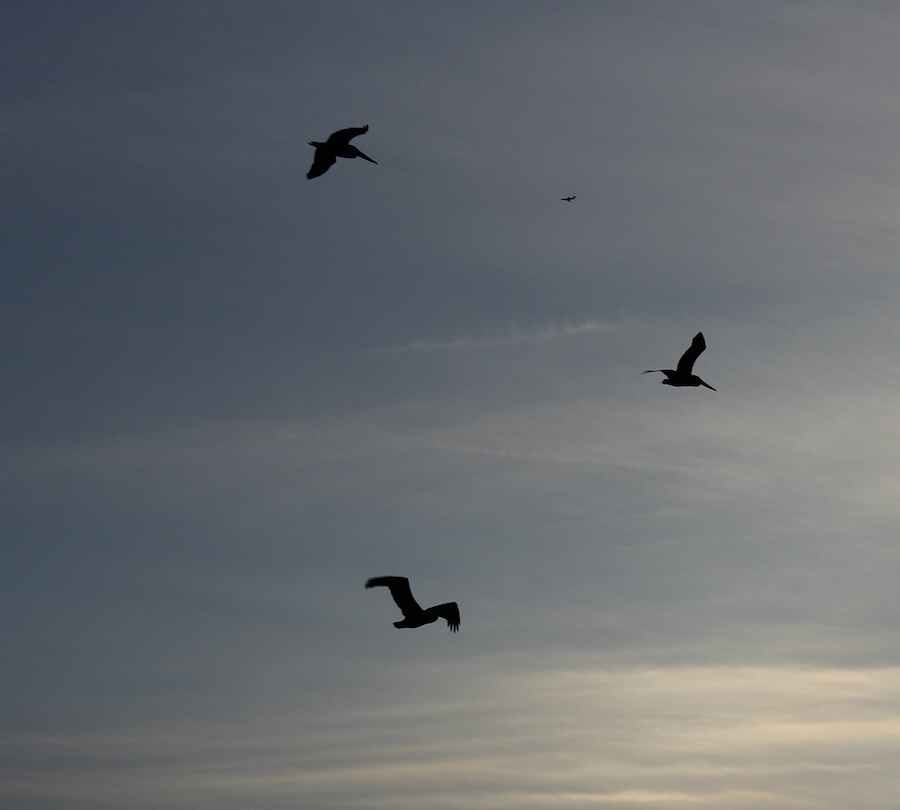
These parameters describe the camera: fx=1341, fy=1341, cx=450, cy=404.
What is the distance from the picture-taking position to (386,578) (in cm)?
4906

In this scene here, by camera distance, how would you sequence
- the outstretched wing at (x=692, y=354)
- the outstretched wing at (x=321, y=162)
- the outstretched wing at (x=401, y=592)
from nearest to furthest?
1. the outstretched wing at (x=401, y=592)
2. the outstretched wing at (x=321, y=162)
3. the outstretched wing at (x=692, y=354)

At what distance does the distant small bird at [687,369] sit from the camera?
6119 cm

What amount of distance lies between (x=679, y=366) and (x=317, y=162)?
19787 mm

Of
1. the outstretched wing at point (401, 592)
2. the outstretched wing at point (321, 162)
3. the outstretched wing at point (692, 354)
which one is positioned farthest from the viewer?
the outstretched wing at point (692, 354)

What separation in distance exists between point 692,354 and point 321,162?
19.5 m

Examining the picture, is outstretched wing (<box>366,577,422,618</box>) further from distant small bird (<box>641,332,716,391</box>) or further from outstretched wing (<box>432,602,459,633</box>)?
distant small bird (<box>641,332,716,391</box>)

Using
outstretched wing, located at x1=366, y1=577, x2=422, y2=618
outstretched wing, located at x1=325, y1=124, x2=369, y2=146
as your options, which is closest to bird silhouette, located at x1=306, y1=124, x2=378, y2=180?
outstretched wing, located at x1=325, y1=124, x2=369, y2=146

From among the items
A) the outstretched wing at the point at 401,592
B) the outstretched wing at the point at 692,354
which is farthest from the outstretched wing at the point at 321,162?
the outstretched wing at the point at 692,354

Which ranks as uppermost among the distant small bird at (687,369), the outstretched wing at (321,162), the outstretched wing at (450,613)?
the outstretched wing at (321,162)

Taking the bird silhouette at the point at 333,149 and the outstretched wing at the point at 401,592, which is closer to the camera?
the outstretched wing at the point at 401,592

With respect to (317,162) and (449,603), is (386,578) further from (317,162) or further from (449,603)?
(317,162)

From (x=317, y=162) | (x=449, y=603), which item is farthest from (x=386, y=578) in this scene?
(x=317, y=162)

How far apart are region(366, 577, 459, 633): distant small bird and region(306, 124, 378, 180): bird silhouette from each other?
53.7 ft

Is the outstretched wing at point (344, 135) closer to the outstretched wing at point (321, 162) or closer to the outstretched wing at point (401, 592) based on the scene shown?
the outstretched wing at point (321, 162)
